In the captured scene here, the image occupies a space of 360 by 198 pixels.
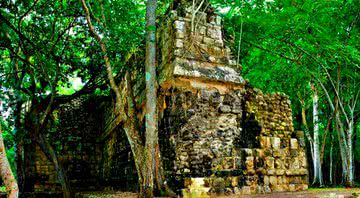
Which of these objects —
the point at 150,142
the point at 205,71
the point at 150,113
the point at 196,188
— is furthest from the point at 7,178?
the point at 205,71

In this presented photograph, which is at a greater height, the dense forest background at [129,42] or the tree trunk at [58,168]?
the dense forest background at [129,42]

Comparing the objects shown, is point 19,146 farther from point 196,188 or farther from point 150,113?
point 196,188

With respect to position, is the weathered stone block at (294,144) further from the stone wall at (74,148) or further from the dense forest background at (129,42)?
the stone wall at (74,148)

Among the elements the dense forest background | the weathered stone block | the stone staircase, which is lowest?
the stone staircase

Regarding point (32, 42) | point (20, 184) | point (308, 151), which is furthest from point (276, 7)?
point (308, 151)

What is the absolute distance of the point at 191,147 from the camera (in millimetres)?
5633

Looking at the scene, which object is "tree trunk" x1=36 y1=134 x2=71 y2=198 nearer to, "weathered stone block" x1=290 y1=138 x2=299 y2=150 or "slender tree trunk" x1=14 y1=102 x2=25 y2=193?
"slender tree trunk" x1=14 y1=102 x2=25 y2=193

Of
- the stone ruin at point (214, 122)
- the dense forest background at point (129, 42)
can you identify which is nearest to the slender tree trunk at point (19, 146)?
the dense forest background at point (129, 42)

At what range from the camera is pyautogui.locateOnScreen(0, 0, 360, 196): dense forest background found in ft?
25.9

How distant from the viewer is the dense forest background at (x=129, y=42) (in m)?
7.89

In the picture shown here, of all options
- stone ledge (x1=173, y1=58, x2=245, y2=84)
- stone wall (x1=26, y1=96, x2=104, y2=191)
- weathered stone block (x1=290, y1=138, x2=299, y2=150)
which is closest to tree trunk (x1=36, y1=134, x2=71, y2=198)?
stone wall (x1=26, y1=96, x2=104, y2=191)

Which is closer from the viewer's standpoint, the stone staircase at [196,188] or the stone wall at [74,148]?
the stone staircase at [196,188]

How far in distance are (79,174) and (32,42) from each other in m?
5.79

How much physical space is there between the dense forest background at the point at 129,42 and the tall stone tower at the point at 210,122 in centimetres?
58
